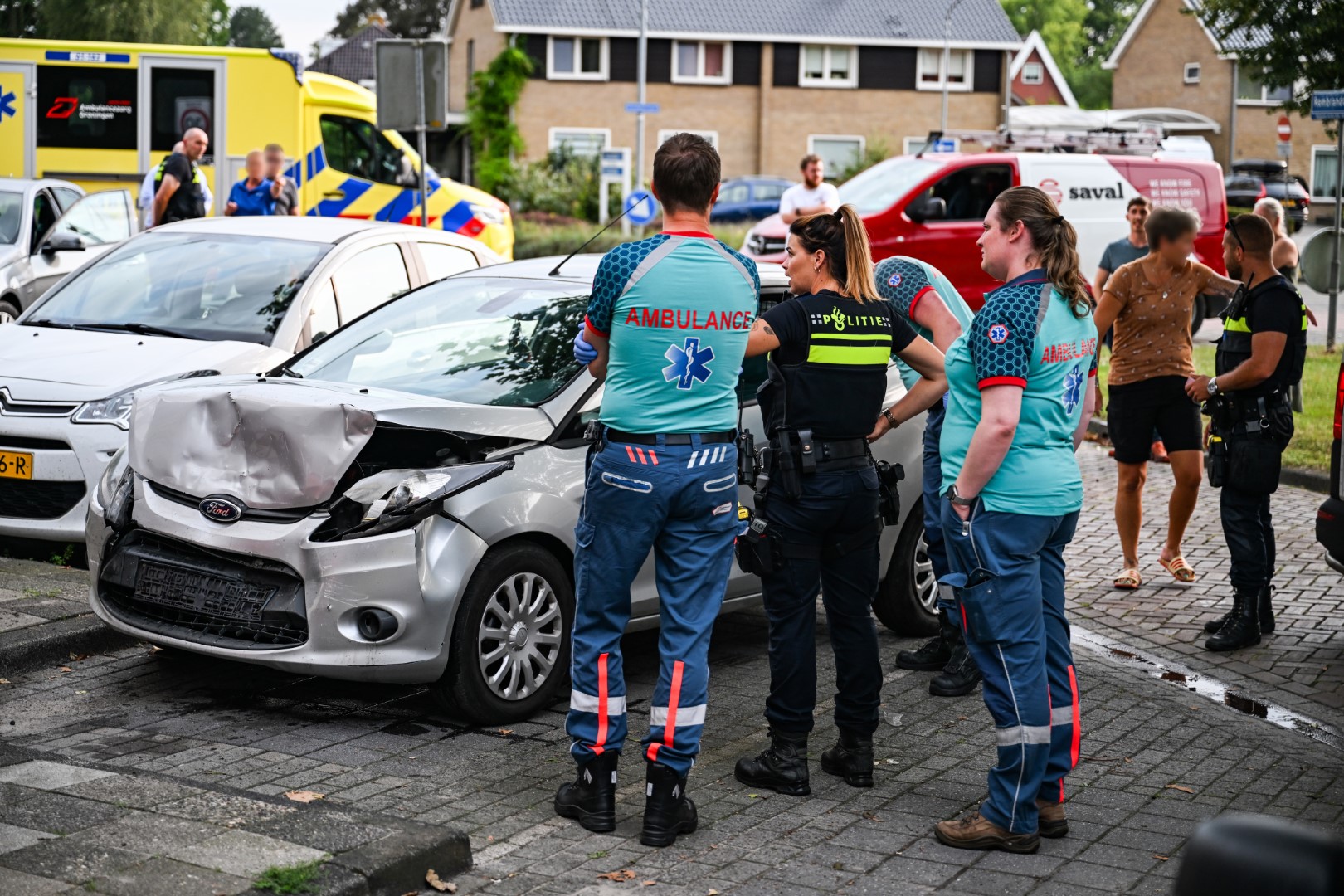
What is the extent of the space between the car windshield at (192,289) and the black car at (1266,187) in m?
34.9

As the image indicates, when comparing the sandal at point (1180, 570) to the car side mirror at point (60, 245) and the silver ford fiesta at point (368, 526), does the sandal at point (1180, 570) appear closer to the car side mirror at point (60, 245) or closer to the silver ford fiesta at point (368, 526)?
the silver ford fiesta at point (368, 526)

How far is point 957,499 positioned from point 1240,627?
10.4 ft

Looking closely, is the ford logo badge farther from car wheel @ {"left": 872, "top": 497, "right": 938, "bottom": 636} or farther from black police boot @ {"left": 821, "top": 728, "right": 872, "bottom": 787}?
car wheel @ {"left": 872, "top": 497, "right": 938, "bottom": 636}

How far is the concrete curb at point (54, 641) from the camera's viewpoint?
6.28 meters

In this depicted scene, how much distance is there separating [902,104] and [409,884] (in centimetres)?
5511

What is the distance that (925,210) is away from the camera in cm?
1788

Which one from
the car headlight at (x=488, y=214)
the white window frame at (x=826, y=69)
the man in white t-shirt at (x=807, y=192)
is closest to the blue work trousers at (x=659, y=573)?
the man in white t-shirt at (x=807, y=192)

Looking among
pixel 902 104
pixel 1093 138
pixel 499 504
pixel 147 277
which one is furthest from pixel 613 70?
pixel 499 504

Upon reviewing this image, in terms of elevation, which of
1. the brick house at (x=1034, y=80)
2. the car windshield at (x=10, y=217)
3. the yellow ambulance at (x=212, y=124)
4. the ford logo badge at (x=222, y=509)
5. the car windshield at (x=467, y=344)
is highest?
the brick house at (x=1034, y=80)

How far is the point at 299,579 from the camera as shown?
555cm

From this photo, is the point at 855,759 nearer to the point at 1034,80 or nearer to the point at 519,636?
the point at 519,636

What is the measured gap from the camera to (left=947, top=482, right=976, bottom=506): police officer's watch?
4.73 m

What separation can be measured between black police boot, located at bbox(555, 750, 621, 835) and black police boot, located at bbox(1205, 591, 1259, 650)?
3.61 meters

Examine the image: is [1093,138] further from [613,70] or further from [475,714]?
[613,70]
